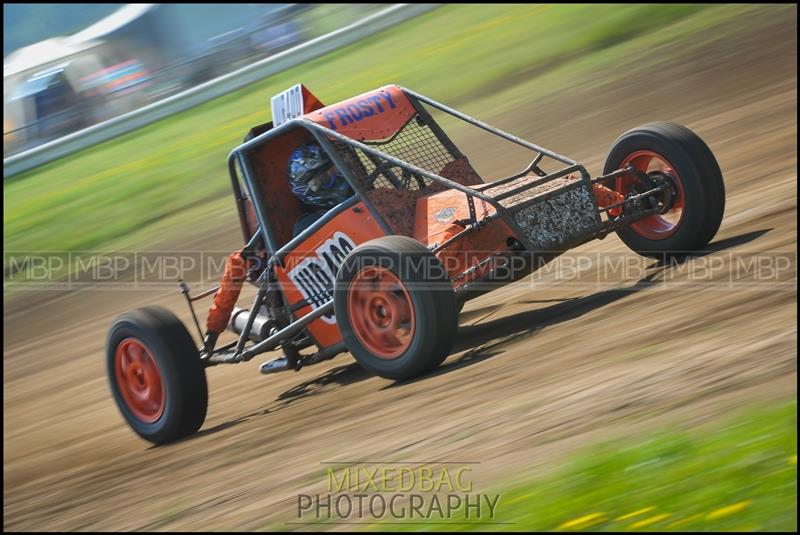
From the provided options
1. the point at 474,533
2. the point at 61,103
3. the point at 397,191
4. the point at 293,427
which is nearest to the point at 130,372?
the point at 293,427

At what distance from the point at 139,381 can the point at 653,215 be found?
10.2 feet

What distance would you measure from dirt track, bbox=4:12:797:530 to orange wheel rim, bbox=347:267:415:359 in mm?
226

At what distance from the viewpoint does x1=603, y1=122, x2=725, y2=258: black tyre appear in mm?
6484

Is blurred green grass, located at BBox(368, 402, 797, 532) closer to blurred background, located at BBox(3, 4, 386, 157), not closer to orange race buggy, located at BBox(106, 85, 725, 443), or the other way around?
orange race buggy, located at BBox(106, 85, 725, 443)

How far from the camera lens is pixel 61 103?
20297 millimetres

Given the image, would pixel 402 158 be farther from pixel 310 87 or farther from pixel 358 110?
pixel 310 87

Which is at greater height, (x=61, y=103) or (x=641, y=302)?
(x=61, y=103)

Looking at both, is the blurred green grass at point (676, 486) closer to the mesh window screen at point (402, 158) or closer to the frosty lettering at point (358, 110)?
the mesh window screen at point (402, 158)

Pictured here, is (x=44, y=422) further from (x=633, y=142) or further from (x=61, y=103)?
(x=61, y=103)

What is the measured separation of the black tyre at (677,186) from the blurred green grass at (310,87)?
747cm

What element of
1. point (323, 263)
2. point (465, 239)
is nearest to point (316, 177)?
point (323, 263)

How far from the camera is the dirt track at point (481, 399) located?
4.52 m

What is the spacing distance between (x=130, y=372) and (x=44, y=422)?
→ 72.6 inches

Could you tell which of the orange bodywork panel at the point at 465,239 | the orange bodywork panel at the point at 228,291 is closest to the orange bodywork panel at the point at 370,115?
the orange bodywork panel at the point at 465,239
